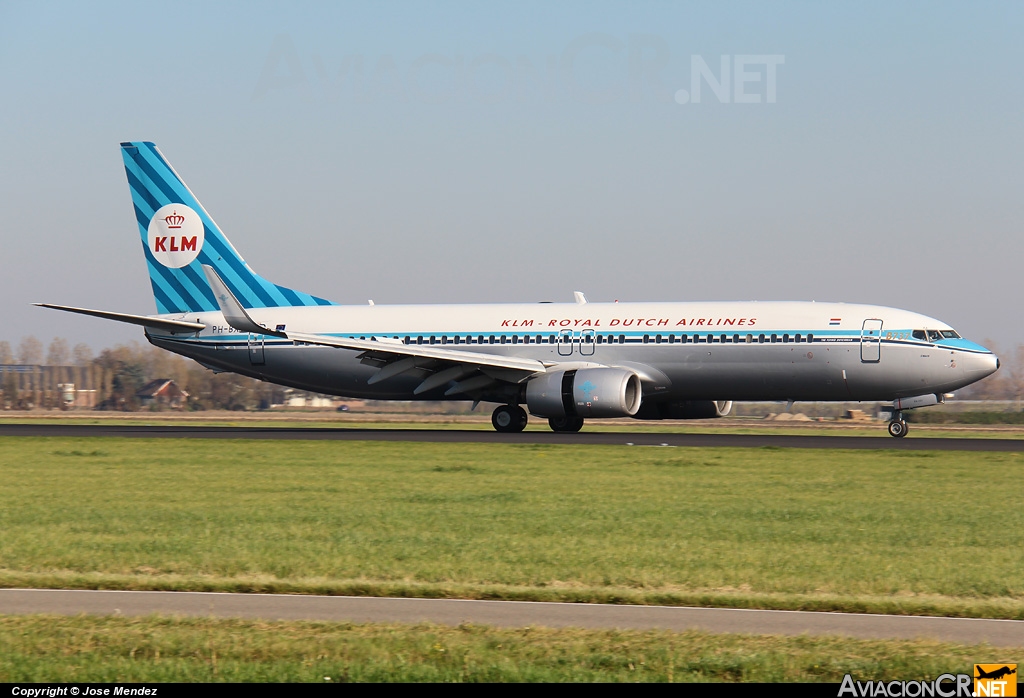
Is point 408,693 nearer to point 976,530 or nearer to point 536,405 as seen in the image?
point 976,530

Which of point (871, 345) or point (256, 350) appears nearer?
point (871, 345)

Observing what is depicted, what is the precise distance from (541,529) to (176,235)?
3405 cm

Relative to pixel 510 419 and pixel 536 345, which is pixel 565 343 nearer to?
pixel 536 345

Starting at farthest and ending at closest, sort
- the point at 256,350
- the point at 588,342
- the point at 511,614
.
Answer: the point at 256,350 → the point at 588,342 → the point at 511,614

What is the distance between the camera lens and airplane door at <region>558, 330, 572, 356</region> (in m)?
40.5

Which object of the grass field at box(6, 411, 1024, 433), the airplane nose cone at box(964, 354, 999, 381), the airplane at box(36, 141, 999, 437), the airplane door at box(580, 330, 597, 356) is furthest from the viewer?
the grass field at box(6, 411, 1024, 433)

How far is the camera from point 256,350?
44469mm

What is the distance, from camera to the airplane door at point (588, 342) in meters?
40.1

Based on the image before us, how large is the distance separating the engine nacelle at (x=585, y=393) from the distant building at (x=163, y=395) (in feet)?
179

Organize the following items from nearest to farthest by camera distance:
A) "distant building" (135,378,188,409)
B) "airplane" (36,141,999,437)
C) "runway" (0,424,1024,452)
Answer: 1. "runway" (0,424,1024,452)
2. "airplane" (36,141,999,437)
3. "distant building" (135,378,188,409)

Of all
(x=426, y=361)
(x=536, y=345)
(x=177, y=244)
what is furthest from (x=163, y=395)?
(x=536, y=345)

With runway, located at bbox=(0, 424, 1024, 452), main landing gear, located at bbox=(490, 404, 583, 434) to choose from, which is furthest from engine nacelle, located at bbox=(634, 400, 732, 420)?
main landing gear, located at bbox=(490, 404, 583, 434)

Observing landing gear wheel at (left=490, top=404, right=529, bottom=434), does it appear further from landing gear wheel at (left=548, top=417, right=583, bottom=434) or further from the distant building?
the distant building

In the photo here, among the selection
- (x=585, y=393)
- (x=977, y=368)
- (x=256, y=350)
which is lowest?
(x=585, y=393)
